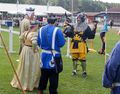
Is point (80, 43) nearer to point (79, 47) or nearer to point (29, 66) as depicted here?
point (79, 47)

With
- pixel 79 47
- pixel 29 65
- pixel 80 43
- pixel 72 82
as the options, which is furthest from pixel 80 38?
pixel 29 65

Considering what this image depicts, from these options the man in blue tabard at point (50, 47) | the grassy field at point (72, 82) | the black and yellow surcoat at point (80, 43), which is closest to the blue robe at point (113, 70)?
the man in blue tabard at point (50, 47)

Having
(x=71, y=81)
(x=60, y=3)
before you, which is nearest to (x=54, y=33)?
(x=71, y=81)

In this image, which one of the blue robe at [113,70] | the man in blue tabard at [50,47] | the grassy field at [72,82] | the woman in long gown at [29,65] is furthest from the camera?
the grassy field at [72,82]

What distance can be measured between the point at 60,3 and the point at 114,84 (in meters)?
111

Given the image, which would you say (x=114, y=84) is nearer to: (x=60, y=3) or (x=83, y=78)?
(x=83, y=78)

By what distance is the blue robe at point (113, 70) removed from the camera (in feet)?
15.4

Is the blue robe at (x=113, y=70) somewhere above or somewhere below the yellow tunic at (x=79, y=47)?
above

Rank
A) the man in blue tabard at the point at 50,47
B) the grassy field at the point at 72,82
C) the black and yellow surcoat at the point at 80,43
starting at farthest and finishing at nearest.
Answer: the black and yellow surcoat at the point at 80,43 → the grassy field at the point at 72,82 → the man in blue tabard at the point at 50,47

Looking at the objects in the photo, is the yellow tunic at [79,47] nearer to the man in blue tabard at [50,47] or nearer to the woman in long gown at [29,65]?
the woman in long gown at [29,65]

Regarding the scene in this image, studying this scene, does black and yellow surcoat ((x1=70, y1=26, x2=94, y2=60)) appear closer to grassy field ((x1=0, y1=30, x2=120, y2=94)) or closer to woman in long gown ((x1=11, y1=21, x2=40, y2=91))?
grassy field ((x1=0, y1=30, x2=120, y2=94))

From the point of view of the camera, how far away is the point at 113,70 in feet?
15.6

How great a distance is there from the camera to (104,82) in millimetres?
4895

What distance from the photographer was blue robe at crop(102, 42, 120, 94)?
15.4 feet
